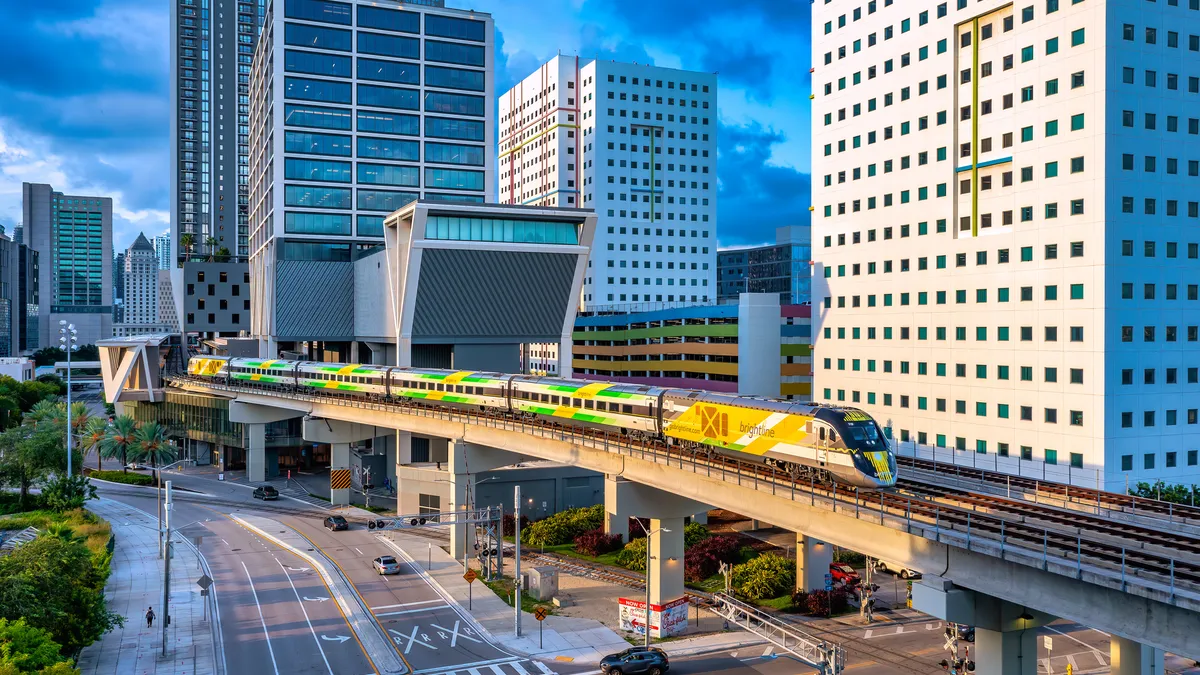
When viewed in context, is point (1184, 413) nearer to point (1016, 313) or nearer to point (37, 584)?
point (1016, 313)

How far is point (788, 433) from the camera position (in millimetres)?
40656

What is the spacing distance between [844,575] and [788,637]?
10655 millimetres

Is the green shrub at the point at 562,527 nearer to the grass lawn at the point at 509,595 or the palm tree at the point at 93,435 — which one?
the grass lawn at the point at 509,595

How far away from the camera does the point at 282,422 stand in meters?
98.6

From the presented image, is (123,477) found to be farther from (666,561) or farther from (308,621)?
(666,561)

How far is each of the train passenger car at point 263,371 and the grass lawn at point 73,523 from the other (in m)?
25.8

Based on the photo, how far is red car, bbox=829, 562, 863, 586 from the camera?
173 ft

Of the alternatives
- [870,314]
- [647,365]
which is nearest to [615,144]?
[647,365]

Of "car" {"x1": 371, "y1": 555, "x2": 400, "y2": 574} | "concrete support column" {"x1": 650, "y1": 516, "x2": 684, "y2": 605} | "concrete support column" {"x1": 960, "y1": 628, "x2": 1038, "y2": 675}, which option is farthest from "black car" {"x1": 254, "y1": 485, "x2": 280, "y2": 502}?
"concrete support column" {"x1": 960, "y1": 628, "x2": 1038, "y2": 675}

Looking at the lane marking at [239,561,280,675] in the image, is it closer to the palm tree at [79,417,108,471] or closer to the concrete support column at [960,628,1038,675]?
the concrete support column at [960,628,1038,675]

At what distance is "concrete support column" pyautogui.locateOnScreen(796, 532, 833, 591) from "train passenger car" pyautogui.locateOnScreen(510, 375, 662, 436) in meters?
11.1

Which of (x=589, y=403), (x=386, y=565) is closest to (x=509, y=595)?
(x=386, y=565)

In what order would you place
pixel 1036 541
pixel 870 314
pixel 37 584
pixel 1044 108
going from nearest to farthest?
pixel 1036 541
pixel 37 584
pixel 1044 108
pixel 870 314

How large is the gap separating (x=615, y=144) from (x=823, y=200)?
80.1 metres
